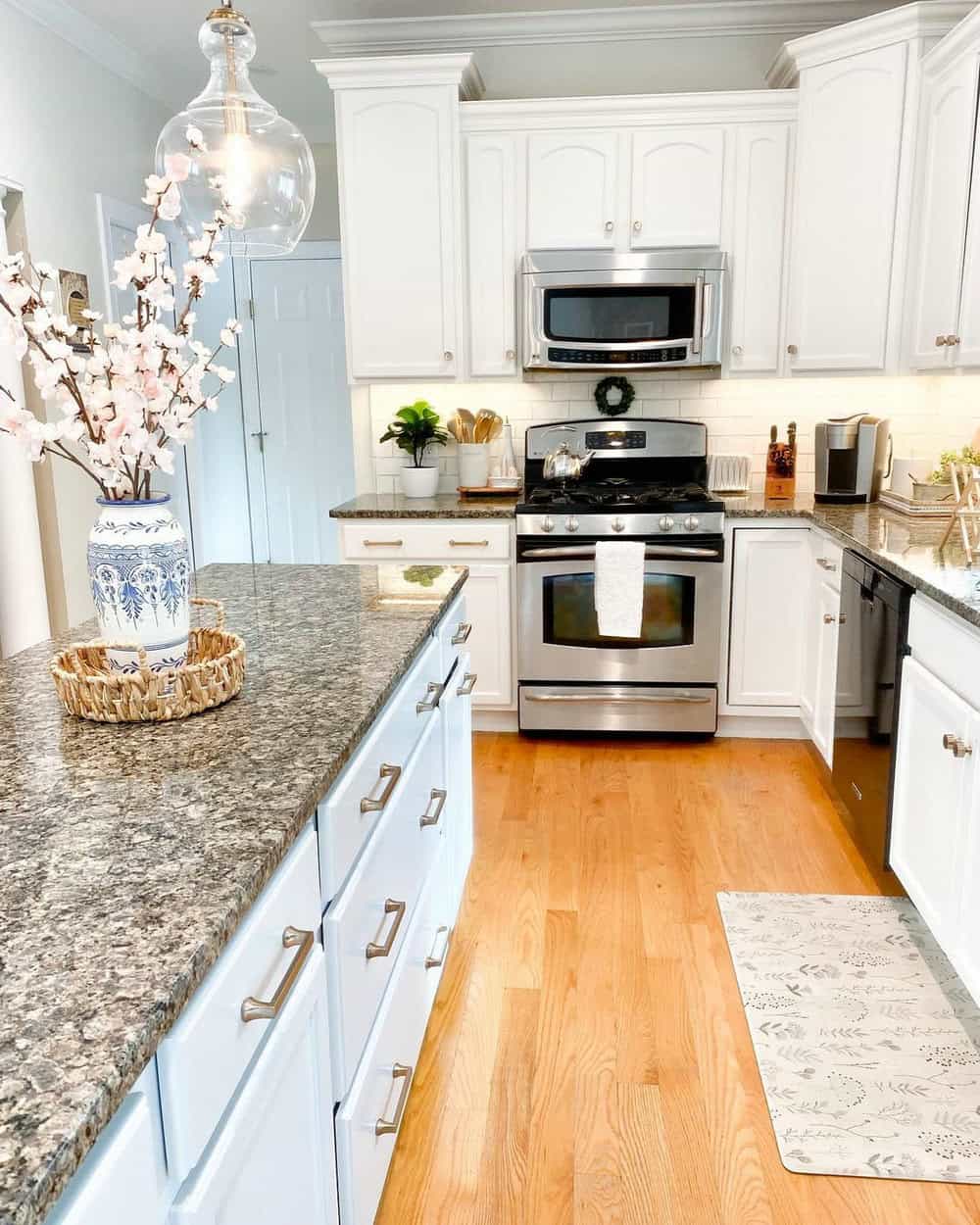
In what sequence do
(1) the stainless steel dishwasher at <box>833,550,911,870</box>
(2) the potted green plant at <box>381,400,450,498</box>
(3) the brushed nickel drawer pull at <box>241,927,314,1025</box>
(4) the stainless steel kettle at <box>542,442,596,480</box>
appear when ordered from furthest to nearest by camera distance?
1. (2) the potted green plant at <box>381,400,450,498</box>
2. (4) the stainless steel kettle at <box>542,442,596,480</box>
3. (1) the stainless steel dishwasher at <box>833,550,911,870</box>
4. (3) the brushed nickel drawer pull at <box>241,927,314,1025</box>

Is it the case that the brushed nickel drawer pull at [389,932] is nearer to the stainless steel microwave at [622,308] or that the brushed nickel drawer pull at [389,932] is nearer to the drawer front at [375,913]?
the drawer front at [375,913]

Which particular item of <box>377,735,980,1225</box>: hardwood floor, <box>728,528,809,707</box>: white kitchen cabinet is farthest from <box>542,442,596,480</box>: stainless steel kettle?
<box>377,735,980,1225</box>: hardwood floor

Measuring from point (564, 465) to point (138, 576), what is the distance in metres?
2.77

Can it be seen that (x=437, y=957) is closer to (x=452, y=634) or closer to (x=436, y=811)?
(x=436, y=811)

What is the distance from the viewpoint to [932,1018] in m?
2.17

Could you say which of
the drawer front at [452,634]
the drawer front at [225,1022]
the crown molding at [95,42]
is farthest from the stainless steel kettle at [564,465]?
the drawer front at [225,1022]

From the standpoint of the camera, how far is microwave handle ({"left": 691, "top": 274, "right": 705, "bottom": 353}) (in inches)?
147

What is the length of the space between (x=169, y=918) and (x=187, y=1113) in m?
0.16

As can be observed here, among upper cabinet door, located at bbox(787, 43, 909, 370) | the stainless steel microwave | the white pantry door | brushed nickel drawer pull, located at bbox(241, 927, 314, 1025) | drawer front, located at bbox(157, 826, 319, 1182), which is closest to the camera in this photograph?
drawer front, located at bbox(157, 826, 319, 1182)

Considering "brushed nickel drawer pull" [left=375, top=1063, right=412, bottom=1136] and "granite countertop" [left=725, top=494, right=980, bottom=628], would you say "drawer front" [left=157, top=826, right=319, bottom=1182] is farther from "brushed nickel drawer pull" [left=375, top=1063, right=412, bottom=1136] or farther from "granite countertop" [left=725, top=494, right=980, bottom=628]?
"granite countertop" [left=725, top=494, right=980, bottom=628]

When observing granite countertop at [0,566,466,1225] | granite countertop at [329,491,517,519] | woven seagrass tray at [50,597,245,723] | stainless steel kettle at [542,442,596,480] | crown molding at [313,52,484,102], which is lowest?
granite countertop at [0,566,466,1225]

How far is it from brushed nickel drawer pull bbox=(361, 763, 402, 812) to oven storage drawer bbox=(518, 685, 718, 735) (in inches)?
86.3

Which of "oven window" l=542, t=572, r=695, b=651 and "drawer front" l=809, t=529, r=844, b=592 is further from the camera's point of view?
"oven window" l=542, t=572, r=695, b=651

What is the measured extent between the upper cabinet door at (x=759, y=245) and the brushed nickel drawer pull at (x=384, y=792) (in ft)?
9.22
